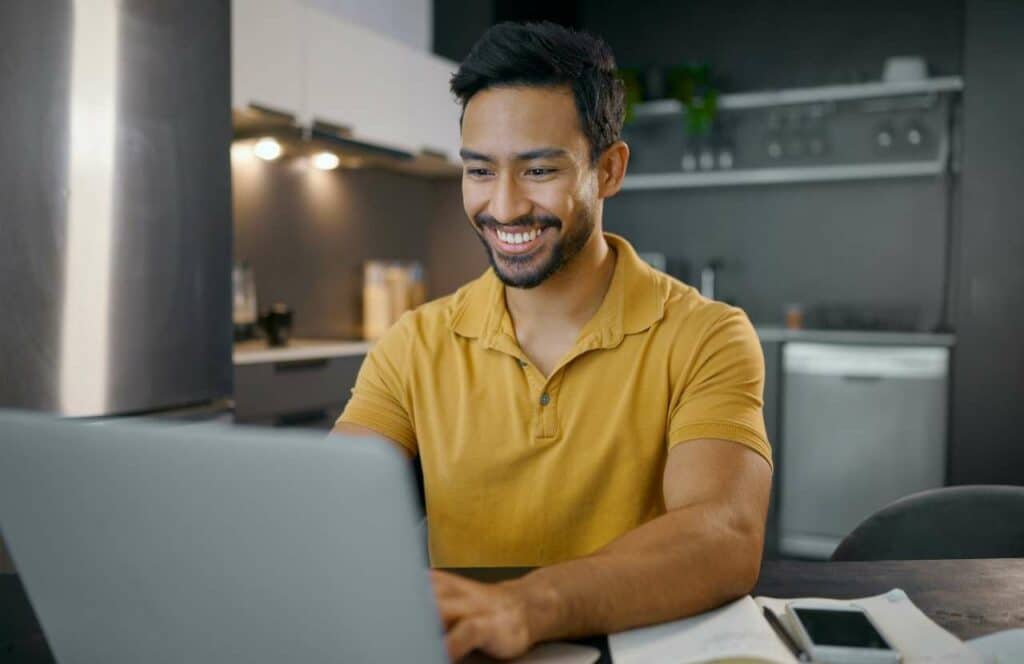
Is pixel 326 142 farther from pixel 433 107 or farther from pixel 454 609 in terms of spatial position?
pixel 454 609

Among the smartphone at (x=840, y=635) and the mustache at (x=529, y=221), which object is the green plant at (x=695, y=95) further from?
the smartphone at (x=840, y=635)

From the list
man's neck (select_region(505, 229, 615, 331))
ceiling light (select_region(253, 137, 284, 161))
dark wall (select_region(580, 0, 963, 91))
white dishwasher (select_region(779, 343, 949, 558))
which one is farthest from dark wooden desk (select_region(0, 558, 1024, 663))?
dark wall (select_region(580, 0, 963, 91))

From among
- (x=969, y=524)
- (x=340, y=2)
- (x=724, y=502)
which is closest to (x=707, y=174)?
(x=340, y=2)

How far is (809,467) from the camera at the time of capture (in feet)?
13.3

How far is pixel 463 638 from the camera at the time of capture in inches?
30.3

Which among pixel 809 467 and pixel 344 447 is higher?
pixel 344 447

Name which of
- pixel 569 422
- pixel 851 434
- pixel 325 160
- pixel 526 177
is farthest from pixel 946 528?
pixel 325 160

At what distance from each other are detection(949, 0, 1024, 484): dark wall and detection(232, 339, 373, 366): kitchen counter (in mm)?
2518

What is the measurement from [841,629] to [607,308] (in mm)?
697

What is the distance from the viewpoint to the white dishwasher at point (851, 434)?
12.8 ft

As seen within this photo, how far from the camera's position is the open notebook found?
2.64 feet

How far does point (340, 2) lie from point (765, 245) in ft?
7.95

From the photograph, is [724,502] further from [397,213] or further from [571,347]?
[397,213]

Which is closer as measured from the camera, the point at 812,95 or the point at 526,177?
the point at 526,177
